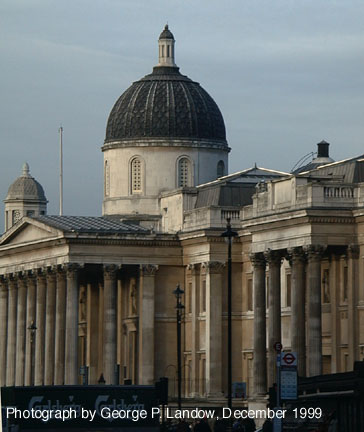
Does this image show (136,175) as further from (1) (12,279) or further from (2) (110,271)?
(2) (110,271)

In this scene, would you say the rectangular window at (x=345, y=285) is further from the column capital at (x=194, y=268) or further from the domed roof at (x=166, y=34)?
the domed roof at (x=166, y=34)

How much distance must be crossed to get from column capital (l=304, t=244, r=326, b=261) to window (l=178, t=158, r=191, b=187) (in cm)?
3334

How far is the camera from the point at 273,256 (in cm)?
10600

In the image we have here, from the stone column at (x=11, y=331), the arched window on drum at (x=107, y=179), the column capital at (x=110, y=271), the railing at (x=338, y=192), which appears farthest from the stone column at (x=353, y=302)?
the stone column at (x=11, y=331)

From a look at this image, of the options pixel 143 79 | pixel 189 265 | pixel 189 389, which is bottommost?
pixel 189 389

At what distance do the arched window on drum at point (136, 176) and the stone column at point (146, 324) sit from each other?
12.6 metres

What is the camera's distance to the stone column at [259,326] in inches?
4272

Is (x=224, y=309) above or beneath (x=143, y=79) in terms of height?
beneath

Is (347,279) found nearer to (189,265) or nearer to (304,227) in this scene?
(304,227)

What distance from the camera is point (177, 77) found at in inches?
5330

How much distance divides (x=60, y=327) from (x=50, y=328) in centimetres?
300

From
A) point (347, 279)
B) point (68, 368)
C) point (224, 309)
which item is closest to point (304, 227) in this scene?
point (347, 279)

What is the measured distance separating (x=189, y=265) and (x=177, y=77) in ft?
60.8

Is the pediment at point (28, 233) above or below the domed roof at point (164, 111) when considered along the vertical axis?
below
